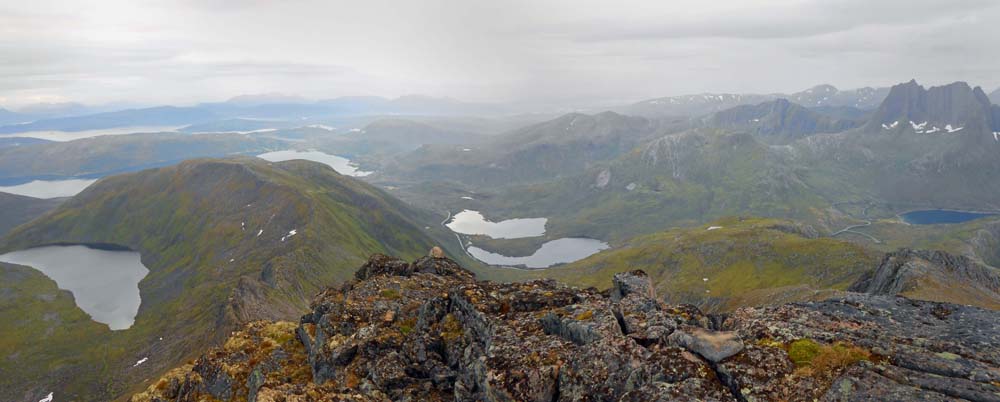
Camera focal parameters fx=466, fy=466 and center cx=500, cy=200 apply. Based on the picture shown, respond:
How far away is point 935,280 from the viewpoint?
290 ft

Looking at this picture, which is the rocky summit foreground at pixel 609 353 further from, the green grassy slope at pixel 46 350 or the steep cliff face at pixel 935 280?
the green grassy slope at pixel 46 350

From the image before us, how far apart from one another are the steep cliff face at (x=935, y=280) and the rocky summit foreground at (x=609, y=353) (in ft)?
242

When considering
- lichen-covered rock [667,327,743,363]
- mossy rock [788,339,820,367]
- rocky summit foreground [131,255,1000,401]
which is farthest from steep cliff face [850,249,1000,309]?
lichen-covered rock [667,327,743,363]

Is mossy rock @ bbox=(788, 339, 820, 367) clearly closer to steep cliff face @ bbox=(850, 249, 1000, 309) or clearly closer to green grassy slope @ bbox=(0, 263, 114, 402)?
steep cliff face @ bbox=(850, 249, 1000, 309)

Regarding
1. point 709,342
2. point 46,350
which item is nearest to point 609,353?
point 709,342

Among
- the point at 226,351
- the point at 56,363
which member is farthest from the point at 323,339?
the point at 56,363

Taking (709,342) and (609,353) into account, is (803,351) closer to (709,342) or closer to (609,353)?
(709,342)

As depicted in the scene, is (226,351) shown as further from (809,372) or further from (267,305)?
(267,305)

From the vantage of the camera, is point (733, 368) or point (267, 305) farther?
point (267, 305)

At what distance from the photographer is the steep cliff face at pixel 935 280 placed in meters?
81.9

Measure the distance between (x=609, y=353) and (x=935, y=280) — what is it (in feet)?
336

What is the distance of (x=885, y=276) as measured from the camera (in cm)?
9906

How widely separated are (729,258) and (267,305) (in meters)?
175

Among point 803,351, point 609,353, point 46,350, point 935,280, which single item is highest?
point 803,351
